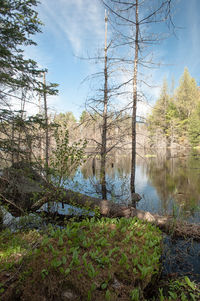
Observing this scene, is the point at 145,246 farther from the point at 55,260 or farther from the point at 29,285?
the point at 29,285

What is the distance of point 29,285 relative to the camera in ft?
7.72

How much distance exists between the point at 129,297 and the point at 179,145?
3860cm

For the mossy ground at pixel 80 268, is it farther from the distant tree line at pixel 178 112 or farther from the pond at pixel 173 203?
the distant tree line at pixel 178 112

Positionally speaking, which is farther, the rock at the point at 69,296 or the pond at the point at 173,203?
the pond at the point at 173,203

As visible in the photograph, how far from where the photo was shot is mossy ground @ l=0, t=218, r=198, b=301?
2293 mm

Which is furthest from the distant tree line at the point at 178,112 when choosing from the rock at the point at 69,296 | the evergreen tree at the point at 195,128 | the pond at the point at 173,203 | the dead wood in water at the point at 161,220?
the rock at the point at 69,296

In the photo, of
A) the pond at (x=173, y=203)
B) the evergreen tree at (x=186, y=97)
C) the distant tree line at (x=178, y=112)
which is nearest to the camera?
the pond at (x=173, y=203)

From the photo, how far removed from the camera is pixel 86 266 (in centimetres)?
260

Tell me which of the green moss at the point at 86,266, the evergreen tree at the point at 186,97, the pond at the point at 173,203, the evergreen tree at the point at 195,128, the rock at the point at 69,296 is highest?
the evergreen tree at the point at 186,97

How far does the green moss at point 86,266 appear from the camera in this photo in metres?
2.31

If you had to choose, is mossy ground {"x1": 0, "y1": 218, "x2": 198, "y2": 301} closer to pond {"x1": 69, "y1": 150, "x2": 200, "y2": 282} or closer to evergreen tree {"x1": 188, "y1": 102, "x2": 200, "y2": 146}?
pond {"x1": 69, "y1": 150, "x2": 200, "y2": 282}

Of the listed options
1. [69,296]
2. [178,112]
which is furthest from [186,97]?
[69,296]

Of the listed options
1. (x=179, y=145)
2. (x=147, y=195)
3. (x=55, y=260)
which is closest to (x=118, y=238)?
(x=55, y=260)

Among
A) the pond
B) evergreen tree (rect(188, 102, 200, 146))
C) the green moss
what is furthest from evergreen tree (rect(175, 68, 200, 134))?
the green moss
